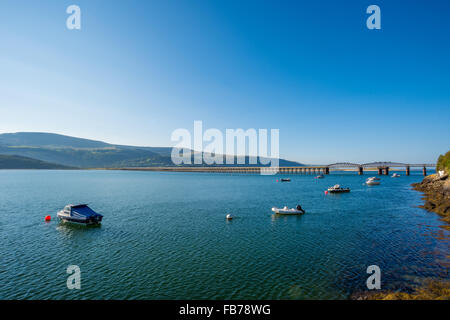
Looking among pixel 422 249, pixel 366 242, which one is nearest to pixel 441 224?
pixel 422 249

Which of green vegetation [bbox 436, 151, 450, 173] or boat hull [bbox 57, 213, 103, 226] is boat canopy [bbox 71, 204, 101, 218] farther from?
green vegetation [bbox 436, 151, 450, 173]

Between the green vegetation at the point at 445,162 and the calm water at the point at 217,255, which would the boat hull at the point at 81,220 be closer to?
the calm water at the point at 217,255

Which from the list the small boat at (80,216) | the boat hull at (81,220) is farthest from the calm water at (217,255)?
the small boat at (80,216)

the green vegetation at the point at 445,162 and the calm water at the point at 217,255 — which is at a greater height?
the green vegetation at the point at 445,162

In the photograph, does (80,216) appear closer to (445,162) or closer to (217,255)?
(217,255)

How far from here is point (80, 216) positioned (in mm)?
39156

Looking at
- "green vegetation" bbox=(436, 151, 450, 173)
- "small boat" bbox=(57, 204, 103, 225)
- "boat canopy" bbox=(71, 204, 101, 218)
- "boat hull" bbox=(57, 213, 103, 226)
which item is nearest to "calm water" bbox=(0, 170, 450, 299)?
"boat hull" bbox=(57, 213, 103, 226)

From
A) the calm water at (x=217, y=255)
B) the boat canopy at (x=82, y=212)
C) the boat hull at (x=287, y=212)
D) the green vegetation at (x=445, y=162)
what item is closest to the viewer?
the calm water at (x=217, y=255)

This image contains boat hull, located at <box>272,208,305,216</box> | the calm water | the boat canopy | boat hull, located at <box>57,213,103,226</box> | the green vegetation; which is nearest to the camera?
the calm water

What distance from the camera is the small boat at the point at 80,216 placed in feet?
128

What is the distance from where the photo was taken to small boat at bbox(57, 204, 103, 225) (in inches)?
1534

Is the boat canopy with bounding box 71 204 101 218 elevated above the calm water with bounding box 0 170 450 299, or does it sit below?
above
